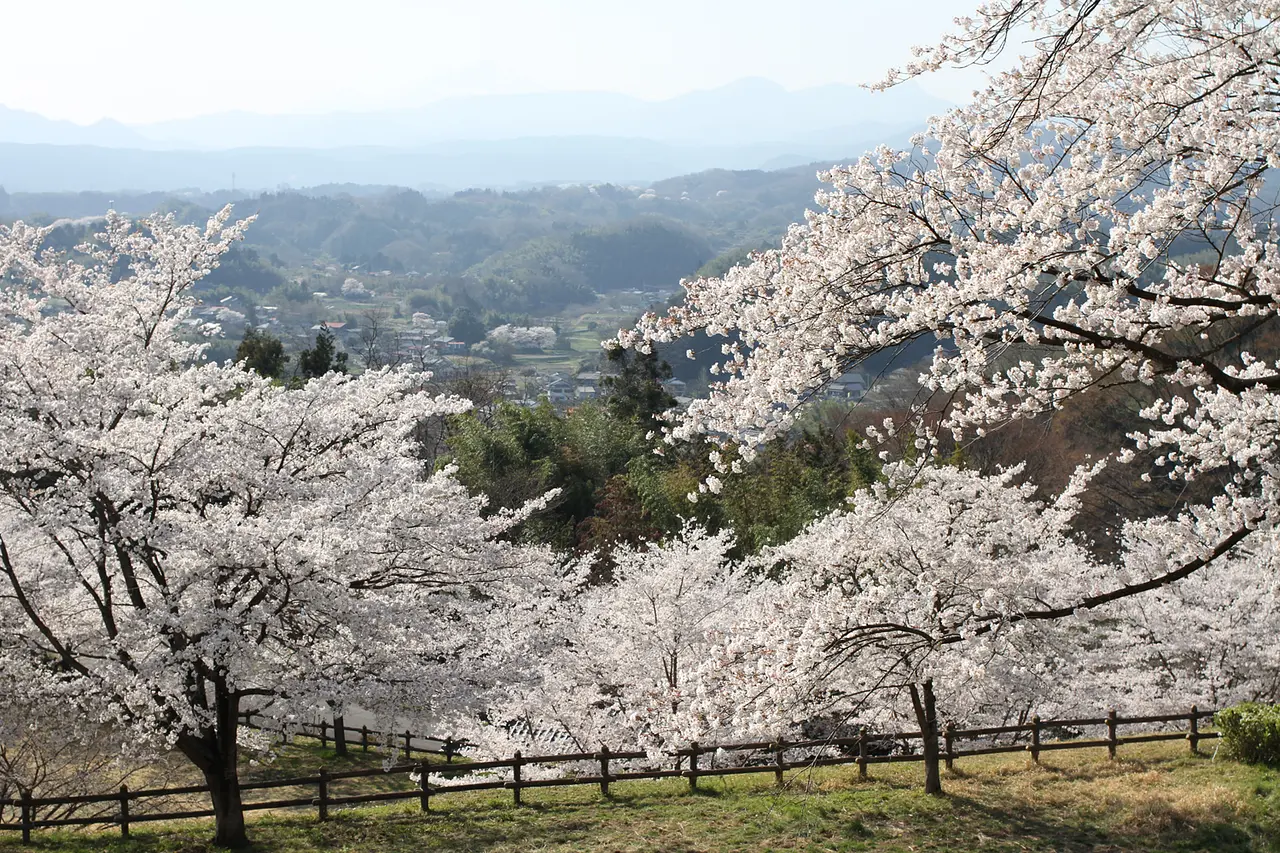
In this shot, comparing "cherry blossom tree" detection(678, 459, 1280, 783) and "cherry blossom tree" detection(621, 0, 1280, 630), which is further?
"cherry blossom tree" detection(678, 459, 1280, 783)

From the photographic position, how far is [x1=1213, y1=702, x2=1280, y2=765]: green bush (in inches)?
454

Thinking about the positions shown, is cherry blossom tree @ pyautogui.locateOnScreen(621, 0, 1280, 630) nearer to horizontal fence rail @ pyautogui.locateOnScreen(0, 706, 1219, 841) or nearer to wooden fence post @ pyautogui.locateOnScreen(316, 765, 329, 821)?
horizontal fence rail @ pyautogui.locateOnScreen(0, 706, 1219, 841)

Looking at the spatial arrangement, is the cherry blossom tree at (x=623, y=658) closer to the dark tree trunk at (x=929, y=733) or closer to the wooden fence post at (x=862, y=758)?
the wooden fence post at (x=862, y=758)

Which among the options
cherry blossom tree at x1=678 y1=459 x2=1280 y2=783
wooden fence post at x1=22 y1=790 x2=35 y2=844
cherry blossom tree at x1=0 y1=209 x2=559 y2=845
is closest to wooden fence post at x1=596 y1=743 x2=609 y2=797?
cherry blossom tree at x1=678 y1=459 x2=1280 y2=783

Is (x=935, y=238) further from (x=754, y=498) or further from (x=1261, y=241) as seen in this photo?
(x=754, y=498)

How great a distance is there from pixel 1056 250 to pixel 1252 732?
32.4 ft

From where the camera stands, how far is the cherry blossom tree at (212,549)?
27.7ft

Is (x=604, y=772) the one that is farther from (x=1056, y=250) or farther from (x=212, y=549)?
(x=1056, y=250)

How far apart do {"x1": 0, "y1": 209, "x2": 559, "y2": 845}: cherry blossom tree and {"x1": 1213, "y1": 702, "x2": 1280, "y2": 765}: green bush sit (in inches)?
341

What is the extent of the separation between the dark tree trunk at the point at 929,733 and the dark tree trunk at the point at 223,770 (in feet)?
24.1

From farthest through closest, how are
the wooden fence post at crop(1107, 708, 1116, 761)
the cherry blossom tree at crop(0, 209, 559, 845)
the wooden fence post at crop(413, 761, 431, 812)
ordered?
the wooden fence post at crop(1107, 708, 1116, 761), the wooden fence post at crop(413, 761, 431, 812), the cherry blossom tree at crop(0, 209, 559, 845)

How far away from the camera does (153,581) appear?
32.3ft

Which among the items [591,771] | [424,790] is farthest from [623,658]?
[424,790]

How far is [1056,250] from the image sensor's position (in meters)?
4.67
